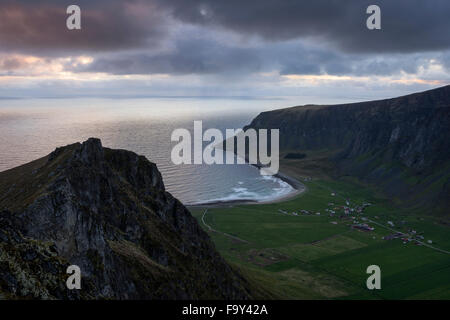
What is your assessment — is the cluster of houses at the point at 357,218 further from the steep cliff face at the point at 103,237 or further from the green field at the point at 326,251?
the steep cliff face at the point at 103,237

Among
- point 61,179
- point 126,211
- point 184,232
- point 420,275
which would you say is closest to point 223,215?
point 420,275

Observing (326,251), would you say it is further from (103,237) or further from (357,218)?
(103,237)

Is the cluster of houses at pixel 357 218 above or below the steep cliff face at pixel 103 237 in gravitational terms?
below

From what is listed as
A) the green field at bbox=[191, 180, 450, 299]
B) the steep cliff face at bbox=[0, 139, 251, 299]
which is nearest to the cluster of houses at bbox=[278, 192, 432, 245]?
the green field at bbox=[191, 180, 450, 299]

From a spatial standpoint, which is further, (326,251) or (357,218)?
(357,218)

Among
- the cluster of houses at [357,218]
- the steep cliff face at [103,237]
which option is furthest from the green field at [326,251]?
the steep cliff face at [103,237]

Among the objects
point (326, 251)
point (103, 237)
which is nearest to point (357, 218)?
point (326, 251)

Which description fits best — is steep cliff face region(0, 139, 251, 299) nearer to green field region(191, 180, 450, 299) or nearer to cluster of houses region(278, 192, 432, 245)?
green field region(191, 180, 450, 299)
